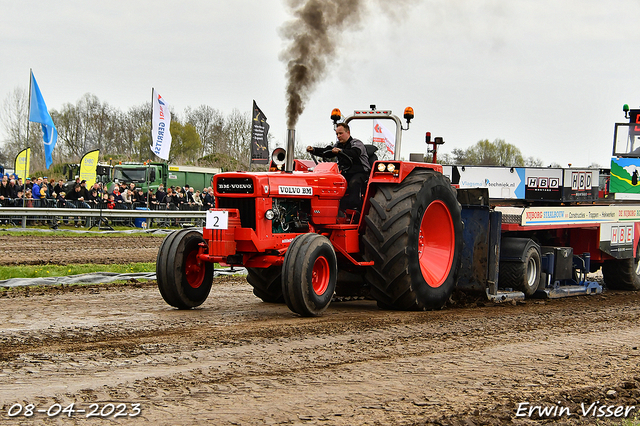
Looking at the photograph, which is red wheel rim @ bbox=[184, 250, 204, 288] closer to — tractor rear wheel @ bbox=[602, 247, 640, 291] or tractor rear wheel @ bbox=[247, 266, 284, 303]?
tractor rear wheel @ bbox=[247, 266, 284, 303]

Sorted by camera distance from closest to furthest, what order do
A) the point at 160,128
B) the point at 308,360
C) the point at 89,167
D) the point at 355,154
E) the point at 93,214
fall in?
1. the point at 308,360
2. the point at 355,154
3. the point at 93,214
4. the point at 89,167
5. the point at 160,128

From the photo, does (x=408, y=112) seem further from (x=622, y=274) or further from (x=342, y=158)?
(x=622, y=274)

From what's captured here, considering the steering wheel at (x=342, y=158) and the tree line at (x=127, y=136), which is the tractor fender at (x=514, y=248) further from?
the tree line at (x=127, y=136)

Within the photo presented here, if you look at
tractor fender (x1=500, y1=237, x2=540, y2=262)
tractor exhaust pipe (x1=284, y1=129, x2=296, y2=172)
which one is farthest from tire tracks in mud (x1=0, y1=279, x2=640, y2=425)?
tractor exhaust pipe (x1=284, y1=129, x2=296, y2=172)

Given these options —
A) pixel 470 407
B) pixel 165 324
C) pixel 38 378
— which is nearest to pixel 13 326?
pixel 165 324

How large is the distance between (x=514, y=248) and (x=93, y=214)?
600 inches

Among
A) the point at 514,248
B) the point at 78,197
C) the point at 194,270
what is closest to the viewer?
the point at 194,270

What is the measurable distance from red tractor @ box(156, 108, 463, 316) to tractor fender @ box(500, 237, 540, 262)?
Result: 48.4 inches

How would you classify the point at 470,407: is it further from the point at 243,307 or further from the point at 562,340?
the point at 243,307

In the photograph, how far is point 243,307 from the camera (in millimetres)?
8742

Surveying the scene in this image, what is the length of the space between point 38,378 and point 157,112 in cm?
2328

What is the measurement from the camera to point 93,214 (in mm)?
22031

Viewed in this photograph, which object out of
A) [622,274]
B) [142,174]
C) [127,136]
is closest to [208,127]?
[127,136]

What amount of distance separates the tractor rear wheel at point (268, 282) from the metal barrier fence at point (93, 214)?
13.1 m
